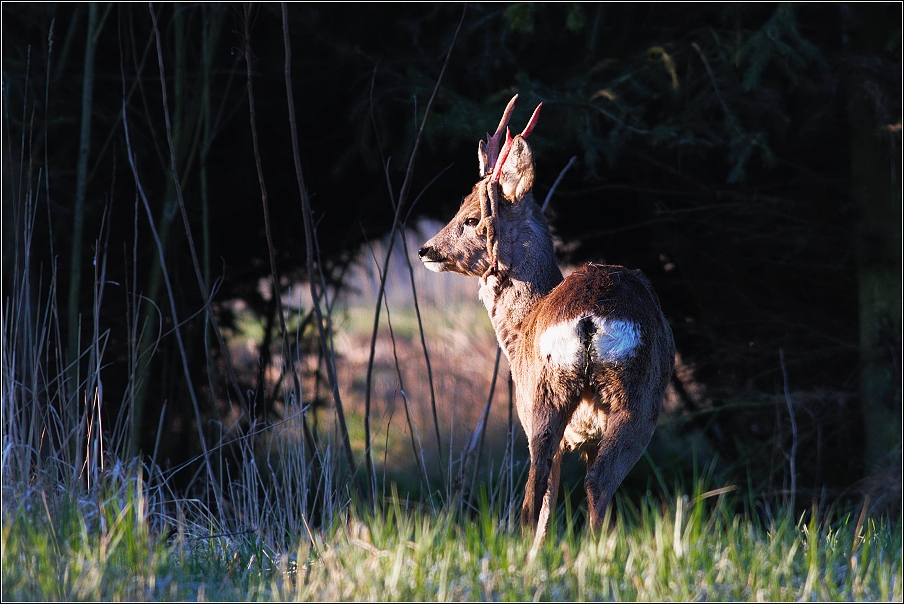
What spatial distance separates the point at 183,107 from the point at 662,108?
3733mm

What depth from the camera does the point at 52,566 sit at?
326 centimetres

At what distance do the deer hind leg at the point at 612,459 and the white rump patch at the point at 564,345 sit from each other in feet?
0.90

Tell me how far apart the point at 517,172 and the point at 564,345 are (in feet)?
3.40

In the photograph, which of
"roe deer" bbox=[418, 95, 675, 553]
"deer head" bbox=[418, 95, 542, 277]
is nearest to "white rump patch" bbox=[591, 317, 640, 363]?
"roe deer" bbox=[418, 95, 675, 553]

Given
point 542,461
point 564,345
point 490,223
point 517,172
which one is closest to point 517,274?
point 490,223

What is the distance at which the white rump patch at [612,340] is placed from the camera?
393cm

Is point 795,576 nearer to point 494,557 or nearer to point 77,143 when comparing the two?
point 494,557

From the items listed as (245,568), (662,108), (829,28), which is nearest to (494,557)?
(245,568)

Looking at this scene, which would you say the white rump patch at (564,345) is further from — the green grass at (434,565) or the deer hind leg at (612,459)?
the green grass at (434,565)

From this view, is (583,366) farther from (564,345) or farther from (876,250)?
(876,250)

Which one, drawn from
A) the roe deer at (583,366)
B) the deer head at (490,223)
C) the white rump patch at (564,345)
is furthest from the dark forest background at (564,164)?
the white rump patch at (564,345)

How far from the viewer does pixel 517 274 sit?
4.72 metres

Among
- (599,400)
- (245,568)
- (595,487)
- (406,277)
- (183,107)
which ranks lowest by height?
(245,568)

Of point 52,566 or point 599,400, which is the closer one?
point 52,566
